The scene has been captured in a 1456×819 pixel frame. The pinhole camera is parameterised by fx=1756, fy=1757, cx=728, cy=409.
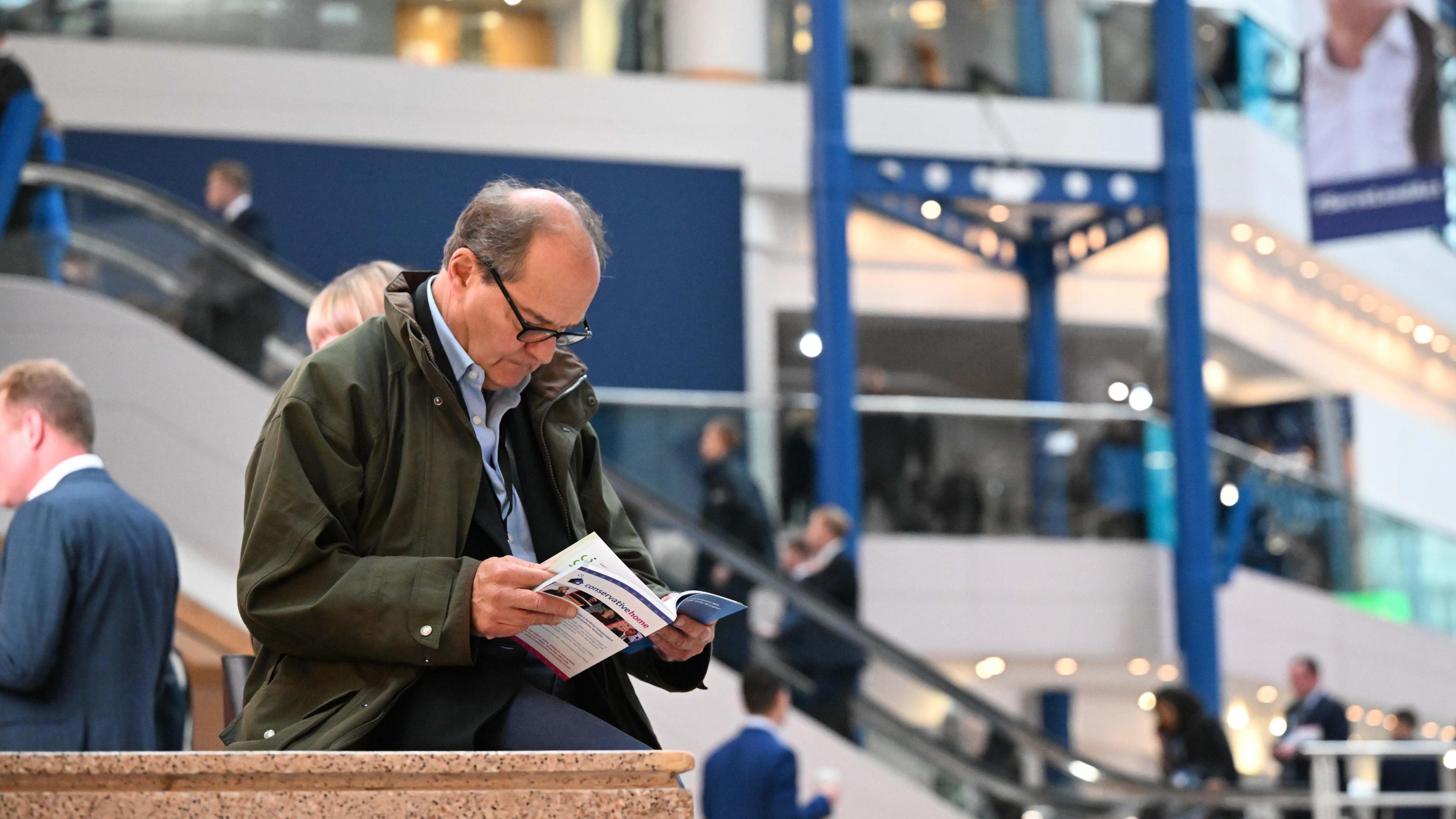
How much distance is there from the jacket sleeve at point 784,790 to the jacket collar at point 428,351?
3.43 meters

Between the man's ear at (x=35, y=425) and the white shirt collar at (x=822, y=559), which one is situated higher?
the man's ear at (x=35, y=425)

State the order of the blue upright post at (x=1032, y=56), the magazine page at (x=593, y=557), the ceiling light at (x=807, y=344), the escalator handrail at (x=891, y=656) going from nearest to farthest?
the magazine page at (x=593, y=557) → the escalator handrail at (x=891, y=656) → the blue upright post at (x=1032, y=56) → the ceiling light at (x=807, y=344)

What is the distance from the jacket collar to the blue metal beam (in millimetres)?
8928

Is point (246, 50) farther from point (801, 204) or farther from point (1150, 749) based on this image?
point (1150, 749)

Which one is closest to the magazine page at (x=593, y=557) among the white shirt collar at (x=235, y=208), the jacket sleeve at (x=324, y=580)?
the jacket sleeve at (x=324, y=580)

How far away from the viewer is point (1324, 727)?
31.9 feet

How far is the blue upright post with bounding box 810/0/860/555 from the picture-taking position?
11.1 metres

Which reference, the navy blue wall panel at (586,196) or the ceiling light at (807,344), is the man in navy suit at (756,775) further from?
the ceiling light at (807,344)

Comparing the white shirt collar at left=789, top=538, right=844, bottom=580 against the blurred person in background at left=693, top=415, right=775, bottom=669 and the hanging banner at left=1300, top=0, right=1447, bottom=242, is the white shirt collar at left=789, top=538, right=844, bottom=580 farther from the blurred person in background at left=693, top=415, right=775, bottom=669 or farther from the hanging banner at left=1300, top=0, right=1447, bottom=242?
the hanging banner at left=1300, top=0, right=1447, bottom=242

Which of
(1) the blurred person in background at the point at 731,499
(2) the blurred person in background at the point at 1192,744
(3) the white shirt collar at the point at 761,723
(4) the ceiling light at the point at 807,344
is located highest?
(4) the ceiling light at the point at 807,344

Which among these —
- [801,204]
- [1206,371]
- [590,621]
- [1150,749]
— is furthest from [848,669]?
[1206,371]

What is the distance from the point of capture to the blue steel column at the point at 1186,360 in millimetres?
11539

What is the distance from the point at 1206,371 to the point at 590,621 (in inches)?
674

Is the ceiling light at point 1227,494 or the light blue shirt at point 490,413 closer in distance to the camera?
the light blue shirt at point 490,413
